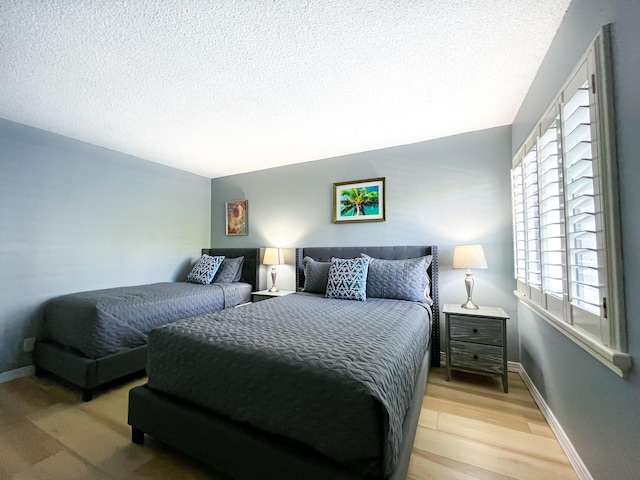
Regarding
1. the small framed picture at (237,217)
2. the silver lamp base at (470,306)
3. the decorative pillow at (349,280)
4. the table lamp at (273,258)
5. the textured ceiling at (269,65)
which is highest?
the textured ceiling at (269,65)

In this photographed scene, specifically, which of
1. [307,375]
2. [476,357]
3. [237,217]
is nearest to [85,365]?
[307,375]

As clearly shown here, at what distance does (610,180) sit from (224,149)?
3341 millimetres

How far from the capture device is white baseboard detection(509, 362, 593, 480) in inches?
51.5

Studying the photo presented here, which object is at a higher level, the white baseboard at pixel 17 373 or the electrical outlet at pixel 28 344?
the electrical outlet at pixel 28 344

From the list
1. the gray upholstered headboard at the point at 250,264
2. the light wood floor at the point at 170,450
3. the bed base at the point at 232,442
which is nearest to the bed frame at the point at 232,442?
the bed base at the point at 232,442

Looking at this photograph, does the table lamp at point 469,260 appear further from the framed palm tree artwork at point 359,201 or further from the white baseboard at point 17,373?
the white baseboard at point 17,373

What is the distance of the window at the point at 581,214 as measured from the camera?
40.0 inches

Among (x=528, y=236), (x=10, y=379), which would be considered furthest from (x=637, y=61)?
(x=10, y=379)

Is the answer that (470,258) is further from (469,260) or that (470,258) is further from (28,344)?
(28,344)

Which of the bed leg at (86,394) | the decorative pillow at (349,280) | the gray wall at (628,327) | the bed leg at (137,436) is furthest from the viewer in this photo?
the decorative pillow at (349,280)

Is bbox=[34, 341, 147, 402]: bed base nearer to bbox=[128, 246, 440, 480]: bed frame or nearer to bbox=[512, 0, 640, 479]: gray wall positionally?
bbox=[128, 246, 440, 480]: bed frame

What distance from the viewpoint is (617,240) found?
1001 millimetres

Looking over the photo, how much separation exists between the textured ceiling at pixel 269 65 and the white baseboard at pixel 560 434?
2.34 m

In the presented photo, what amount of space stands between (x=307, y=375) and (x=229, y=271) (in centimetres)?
291
